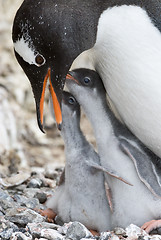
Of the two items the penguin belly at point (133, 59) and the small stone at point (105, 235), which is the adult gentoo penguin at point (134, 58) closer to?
the penguin belly at point (133, 59)

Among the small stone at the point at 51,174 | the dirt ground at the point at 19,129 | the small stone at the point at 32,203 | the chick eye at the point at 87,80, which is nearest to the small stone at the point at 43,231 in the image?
the small stone at the point at 32,203

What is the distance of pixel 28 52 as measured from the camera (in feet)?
8.40

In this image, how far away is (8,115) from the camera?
5.69m

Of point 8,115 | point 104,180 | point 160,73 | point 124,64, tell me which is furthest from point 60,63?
point 8,115

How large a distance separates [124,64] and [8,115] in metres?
3.10

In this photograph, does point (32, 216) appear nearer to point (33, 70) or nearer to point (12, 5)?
point (33, 70)

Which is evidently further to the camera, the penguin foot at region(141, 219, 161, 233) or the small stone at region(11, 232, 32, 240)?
the penguin foot at region(141, 219, 161, 233)

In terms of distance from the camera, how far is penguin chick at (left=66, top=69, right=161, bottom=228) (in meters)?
2.88

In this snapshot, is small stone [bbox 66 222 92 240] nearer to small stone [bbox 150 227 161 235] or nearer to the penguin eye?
small stone [bbox 150 227 161 235]

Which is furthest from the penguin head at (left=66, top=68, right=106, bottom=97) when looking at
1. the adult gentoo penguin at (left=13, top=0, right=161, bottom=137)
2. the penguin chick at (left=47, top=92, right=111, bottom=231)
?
the adult gentoo penguin at (left=13, top=0, right=161, bottom=137)

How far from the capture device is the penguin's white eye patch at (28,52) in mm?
2551

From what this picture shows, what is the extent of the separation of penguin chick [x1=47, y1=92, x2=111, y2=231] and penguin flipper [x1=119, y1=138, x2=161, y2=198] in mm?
197

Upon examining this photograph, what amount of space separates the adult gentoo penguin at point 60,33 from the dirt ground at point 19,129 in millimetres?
2176

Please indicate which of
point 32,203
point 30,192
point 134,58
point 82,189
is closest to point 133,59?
point 134,58
